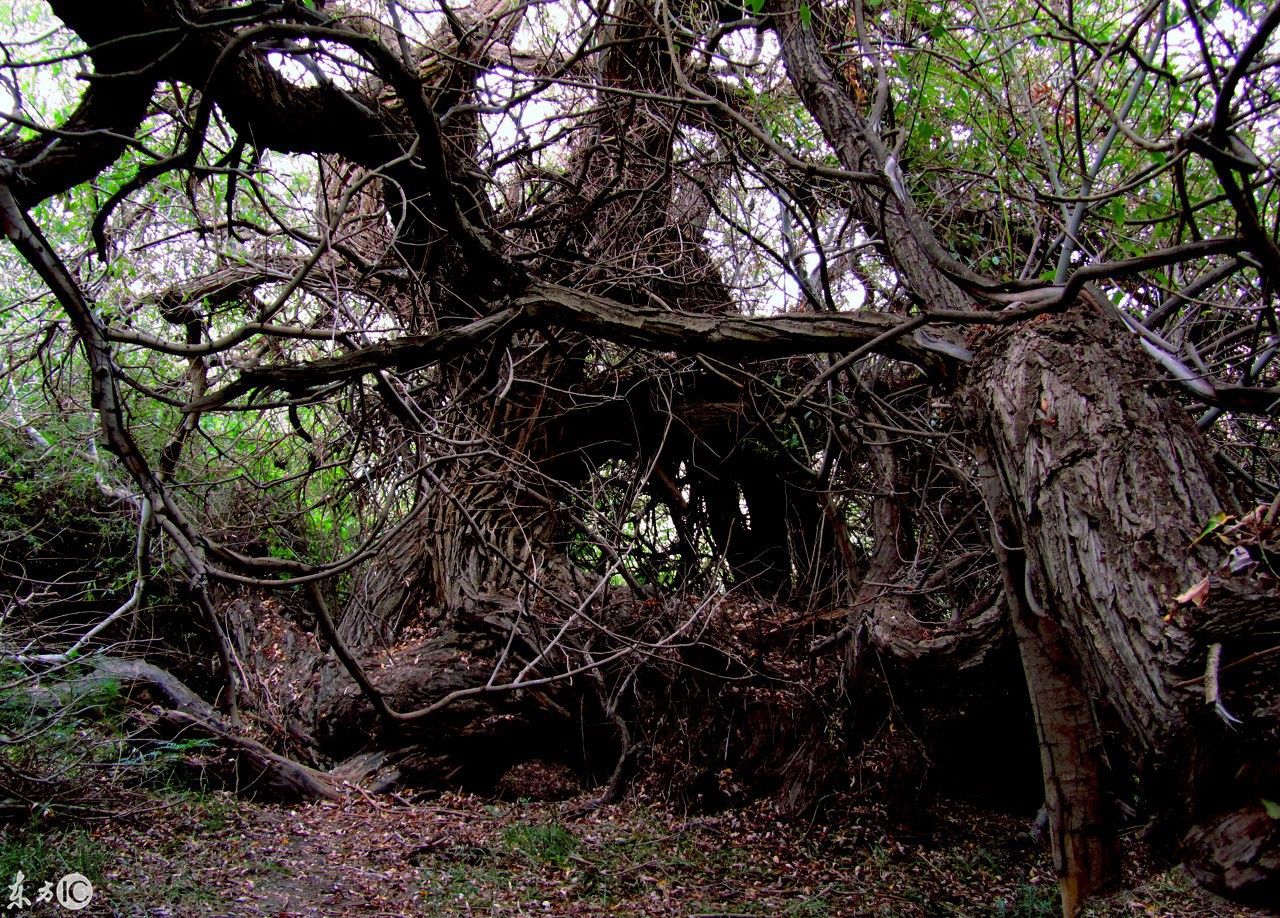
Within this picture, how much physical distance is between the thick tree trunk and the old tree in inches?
0.5

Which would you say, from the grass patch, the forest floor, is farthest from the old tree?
the grass patch

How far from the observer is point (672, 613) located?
4992 millimetres

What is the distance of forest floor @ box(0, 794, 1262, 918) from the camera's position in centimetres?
293

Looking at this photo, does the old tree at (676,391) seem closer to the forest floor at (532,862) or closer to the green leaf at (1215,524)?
the green leaf at (1215,524)

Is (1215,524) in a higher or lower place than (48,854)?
higher

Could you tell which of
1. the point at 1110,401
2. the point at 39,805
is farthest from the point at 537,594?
the point at 1110,401

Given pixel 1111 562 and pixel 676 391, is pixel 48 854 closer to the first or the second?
pixel 1111 562

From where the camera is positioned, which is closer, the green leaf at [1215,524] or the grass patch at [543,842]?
the green leaf at [1215,524]

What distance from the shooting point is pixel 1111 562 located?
6.98 ft

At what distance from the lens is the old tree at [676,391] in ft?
7.20

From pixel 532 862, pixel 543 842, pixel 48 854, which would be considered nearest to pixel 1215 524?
pixel 532 862

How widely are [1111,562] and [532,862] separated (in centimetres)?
284

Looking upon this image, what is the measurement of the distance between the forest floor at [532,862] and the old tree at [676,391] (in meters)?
0.34

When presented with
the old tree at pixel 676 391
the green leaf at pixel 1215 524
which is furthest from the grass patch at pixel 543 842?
the green leaf at pixel 1215 524
